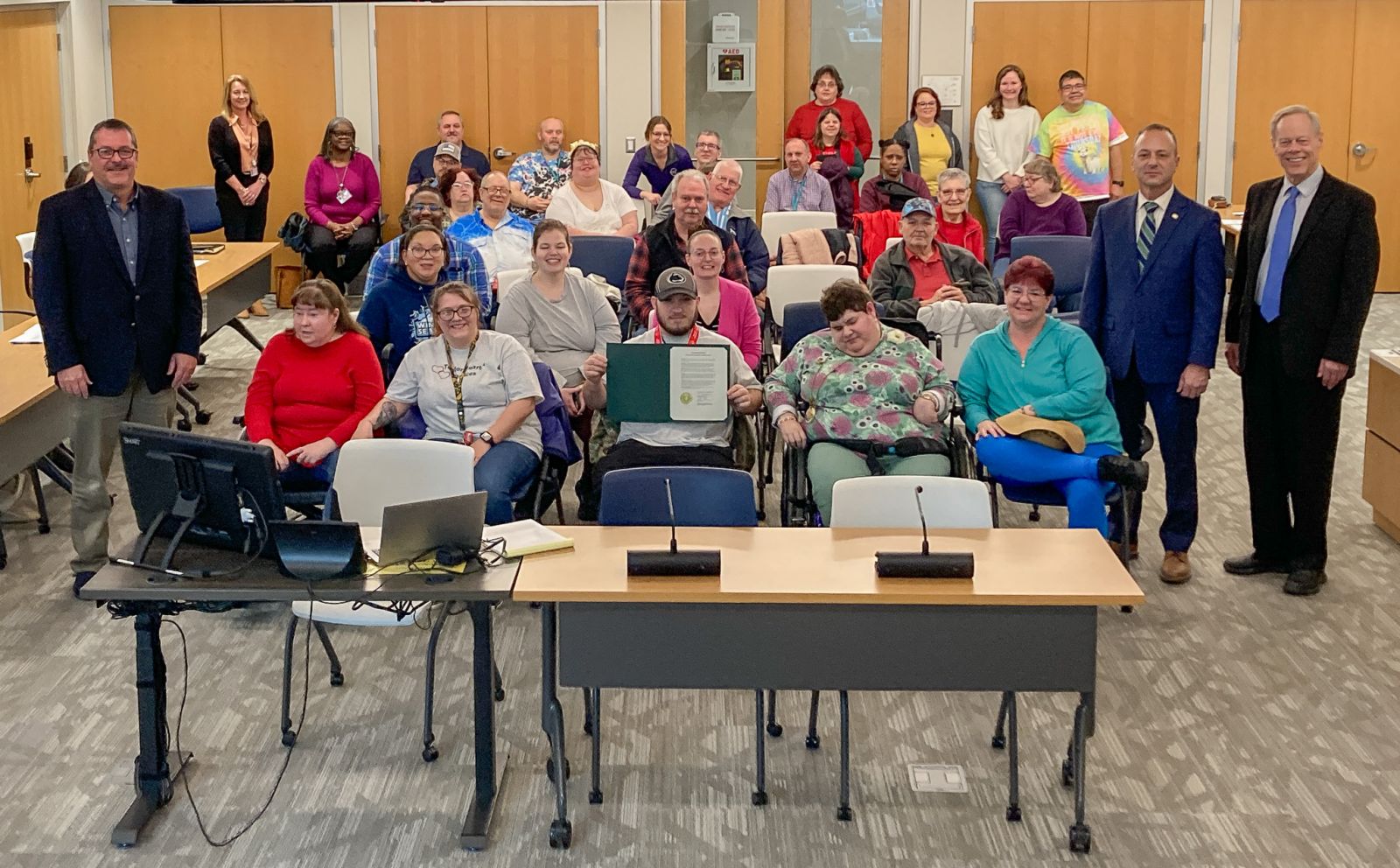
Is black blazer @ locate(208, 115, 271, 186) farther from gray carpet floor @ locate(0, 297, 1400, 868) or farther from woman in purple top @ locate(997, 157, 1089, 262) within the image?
gray carpet floor @ locate(0, 297, 1400, 868)

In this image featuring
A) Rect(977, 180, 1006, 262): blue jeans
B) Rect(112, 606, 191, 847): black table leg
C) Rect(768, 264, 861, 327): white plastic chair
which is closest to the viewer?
Rect(112, 606, 191, 847): black table leg

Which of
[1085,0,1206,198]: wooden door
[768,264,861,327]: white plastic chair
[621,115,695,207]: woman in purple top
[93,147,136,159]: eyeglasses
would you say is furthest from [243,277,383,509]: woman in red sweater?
[1085,0,1206,198]: wooden door

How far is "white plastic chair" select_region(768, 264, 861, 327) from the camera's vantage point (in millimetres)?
7676

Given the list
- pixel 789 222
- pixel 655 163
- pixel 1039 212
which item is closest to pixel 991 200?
pixel 655 163

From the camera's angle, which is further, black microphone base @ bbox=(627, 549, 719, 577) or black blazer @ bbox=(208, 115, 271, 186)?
black blazer @ bbox=(208, 115, 271, 186)

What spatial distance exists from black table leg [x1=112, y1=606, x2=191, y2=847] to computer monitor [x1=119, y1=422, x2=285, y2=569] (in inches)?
9.7

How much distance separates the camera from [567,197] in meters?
9.45

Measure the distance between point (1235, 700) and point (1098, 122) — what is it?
736cm

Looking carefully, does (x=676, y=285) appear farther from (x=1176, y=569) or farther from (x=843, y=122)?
(x=843, y=122)

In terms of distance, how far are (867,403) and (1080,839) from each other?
6.77ft

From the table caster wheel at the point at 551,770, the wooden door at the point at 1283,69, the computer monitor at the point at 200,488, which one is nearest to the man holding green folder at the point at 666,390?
the table caster wheel at the point at 551,770

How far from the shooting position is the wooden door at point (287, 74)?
1206 centimetres

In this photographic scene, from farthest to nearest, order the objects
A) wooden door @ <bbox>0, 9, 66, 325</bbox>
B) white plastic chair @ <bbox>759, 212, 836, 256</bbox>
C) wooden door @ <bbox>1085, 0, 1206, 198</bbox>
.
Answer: wooden door @ <bbox>1085, 0, 1206, 198</bbox>
wooden door @ <bbox>0, 9, 66, 325</bbox>
white plastic chair @ <bbox>759, 212, 836, 256</bbox>

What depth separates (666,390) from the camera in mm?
5883
